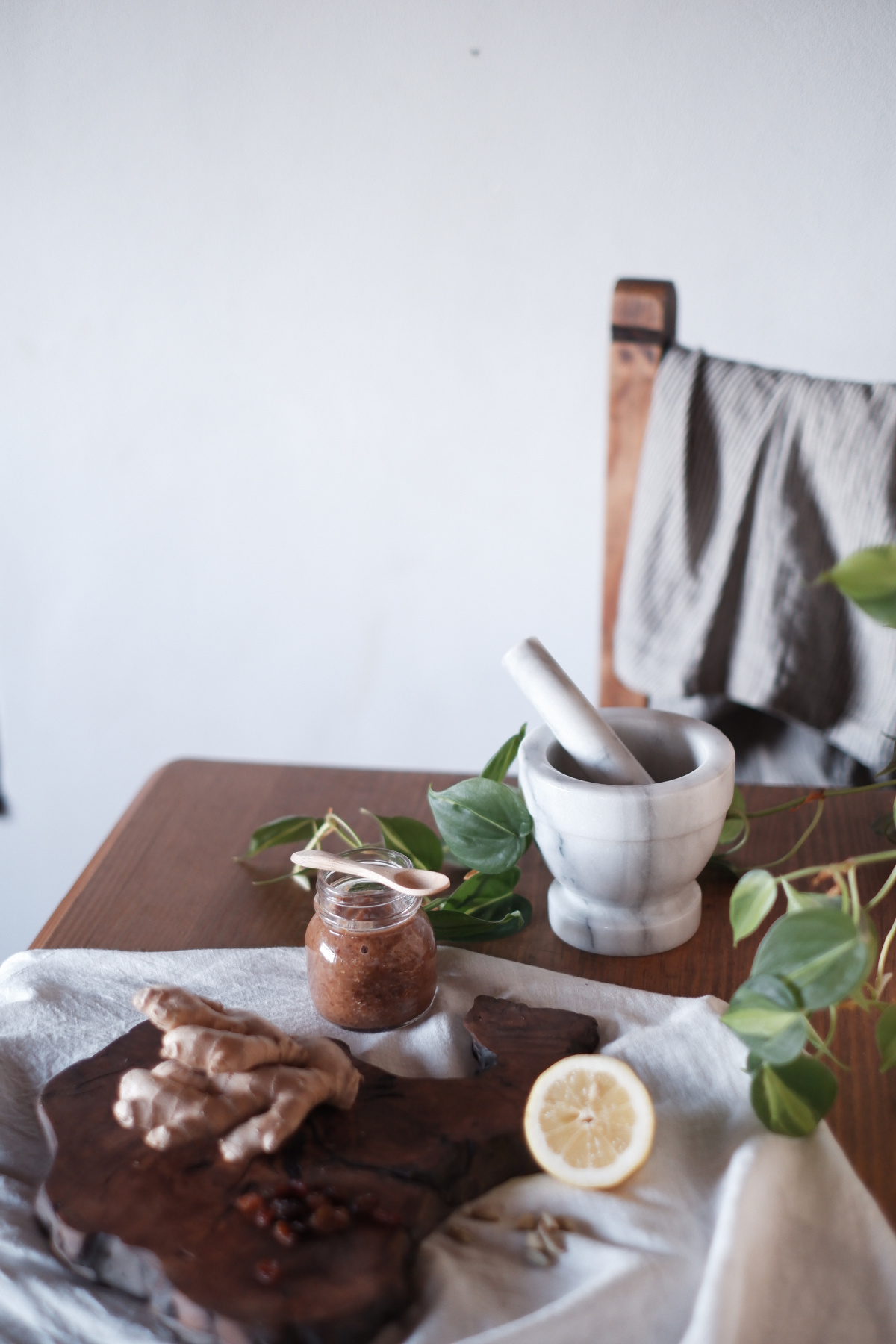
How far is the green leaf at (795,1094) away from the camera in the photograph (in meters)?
0.50

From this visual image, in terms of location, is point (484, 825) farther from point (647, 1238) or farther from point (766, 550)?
point (766, 550)

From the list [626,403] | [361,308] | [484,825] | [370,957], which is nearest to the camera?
[370,957]

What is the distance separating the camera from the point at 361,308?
1.36m

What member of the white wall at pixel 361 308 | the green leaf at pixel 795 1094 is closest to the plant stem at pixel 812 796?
the green leaf at pixel 795 1094

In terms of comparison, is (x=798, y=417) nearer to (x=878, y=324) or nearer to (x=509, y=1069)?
(x=878, y=324)

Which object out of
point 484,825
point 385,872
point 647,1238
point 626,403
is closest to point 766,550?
point 626,403

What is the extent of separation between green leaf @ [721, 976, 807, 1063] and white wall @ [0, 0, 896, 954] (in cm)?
98

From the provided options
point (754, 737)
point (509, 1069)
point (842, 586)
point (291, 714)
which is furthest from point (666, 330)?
point (291, 714)

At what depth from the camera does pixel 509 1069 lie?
1.80 feet

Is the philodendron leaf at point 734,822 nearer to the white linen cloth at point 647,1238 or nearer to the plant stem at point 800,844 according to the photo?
the plant stem at point 800,844

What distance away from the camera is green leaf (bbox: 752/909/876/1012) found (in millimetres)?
449

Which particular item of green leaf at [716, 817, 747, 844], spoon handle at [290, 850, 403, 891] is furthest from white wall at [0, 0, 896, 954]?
spoon handle at [290, 850, 403, 891]

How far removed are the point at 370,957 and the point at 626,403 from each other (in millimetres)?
583

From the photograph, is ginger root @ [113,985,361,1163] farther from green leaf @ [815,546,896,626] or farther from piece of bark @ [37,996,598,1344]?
green leaf @ [815,546,896,626]
